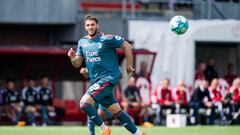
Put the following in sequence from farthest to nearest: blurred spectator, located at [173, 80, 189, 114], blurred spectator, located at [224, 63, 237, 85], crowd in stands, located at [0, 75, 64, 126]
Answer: blurred spectator, located at [224, 63, 237, 85], blurred spectator, located at [173, 80, 189, 114], crowd in stands, located at [0, 75, 64, 126]

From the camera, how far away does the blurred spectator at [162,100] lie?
92.6ft

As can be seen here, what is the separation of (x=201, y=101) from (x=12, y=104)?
559 cm

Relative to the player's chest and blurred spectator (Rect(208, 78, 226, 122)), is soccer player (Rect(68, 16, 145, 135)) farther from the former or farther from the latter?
blurred spectator (Rect(208, 78, 226, 122))

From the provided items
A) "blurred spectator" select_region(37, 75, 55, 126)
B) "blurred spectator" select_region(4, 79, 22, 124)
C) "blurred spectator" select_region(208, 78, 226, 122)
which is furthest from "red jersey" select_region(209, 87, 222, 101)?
"blurred spectator" select_region(4, 79, 22, 124)

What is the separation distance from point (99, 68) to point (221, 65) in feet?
62.5

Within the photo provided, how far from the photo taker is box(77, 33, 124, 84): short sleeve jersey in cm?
1570

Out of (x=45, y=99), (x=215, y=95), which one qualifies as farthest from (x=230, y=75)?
(x=45, y=99)

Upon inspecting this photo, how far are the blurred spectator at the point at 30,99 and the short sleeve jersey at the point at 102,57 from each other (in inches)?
457

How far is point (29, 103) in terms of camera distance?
90.9 feet

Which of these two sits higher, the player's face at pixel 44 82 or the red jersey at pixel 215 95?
the player's face at pixel 44 82

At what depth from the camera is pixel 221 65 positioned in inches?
1352

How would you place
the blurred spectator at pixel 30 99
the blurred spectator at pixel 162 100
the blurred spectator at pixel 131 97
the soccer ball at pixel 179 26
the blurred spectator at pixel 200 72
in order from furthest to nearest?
the blurred spectator at pixel 200 72 < the blurred spectator at pixel 162 100 < the blurred spectator at pixel 131 97 < the blurred spectator at pixel 30 99 < the soccer ball at pixel 179 26

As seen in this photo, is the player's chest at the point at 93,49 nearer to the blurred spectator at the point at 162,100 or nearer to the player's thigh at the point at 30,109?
the player's thigh at the point at 30,109

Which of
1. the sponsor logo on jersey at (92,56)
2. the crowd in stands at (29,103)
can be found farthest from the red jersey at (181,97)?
the sponsor logo on jersey at (92,56)
